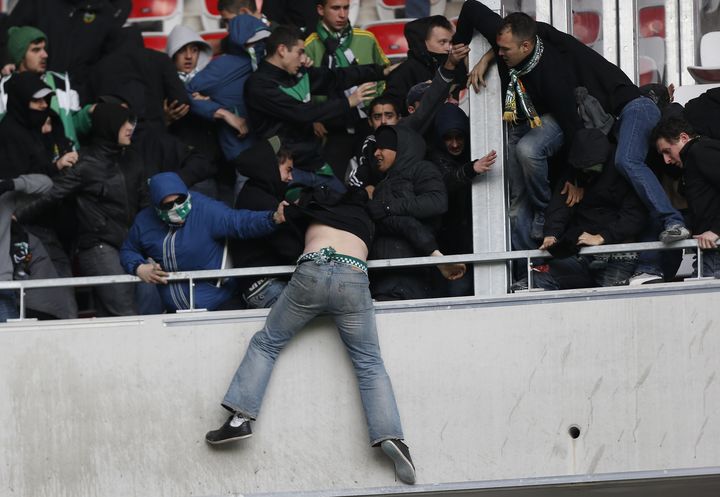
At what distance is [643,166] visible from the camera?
9117mm

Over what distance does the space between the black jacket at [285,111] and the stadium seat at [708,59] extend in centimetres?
237

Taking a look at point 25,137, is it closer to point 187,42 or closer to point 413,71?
point 187,42

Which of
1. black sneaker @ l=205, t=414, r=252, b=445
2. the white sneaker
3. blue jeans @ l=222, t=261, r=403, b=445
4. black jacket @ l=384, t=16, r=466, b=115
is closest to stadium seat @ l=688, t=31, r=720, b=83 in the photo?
black jacket @ l=384, t=16, r=466, b=115

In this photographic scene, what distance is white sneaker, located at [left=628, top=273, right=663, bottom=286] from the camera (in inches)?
361

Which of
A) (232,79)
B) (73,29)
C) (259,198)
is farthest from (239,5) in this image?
(259,198)

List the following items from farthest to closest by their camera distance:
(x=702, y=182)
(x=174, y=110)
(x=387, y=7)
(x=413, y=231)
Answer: (x=387, y=7) → (x=174, y=110) → (x=413, y=231) → (x=702, y=182)

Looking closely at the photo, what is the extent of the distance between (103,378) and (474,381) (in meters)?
2.19

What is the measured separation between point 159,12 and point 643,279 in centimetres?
647

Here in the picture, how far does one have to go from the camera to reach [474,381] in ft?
30.0

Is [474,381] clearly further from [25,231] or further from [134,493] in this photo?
[25,231]

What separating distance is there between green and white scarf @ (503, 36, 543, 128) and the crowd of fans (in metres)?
0.01

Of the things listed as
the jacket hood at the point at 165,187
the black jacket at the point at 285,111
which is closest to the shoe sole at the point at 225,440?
the jacket hood at the point at 165,187

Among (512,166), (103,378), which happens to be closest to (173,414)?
(103,378)

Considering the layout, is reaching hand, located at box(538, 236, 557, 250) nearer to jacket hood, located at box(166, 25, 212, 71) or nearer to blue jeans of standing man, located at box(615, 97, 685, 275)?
blue jeans of standing man, located at box(615, 97, 685, 275)
